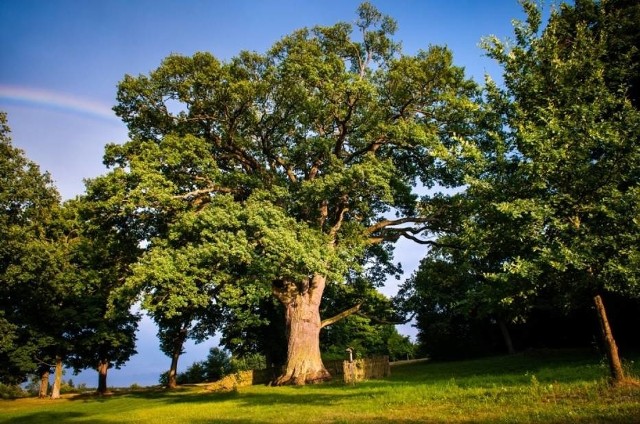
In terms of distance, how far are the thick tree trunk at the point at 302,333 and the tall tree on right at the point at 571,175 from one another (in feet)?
50.0

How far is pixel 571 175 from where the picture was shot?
10.9m

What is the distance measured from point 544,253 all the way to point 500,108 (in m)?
4.68

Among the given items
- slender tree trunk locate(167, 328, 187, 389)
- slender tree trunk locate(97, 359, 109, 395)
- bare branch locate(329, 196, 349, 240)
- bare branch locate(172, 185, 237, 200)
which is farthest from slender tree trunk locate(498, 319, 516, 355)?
slender tree trunk locate(97, 359, 109, 395)

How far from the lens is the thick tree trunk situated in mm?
23969

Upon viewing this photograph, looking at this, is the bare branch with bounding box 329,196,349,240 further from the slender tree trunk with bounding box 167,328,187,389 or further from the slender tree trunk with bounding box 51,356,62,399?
the slender tree trunk with bounding box 51,356,62,399

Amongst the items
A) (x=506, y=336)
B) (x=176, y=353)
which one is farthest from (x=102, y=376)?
(x=506, y=336)

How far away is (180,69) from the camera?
23.3m

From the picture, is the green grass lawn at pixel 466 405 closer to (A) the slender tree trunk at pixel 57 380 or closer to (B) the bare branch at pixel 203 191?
(B) the bare branch at pixel 203 191

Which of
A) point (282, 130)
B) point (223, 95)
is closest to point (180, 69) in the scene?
point (223, 95)

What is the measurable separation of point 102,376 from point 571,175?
46929 millimetres

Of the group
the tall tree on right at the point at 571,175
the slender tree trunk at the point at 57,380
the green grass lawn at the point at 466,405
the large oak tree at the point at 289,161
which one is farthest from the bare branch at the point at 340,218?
the slender tree trunk at the point at 57,380

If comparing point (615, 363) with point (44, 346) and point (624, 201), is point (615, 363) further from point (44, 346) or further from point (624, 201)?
point (44, 346)

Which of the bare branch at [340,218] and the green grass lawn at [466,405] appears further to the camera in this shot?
the bare branch at [340,218]

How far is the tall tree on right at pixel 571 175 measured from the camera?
33.8ft
